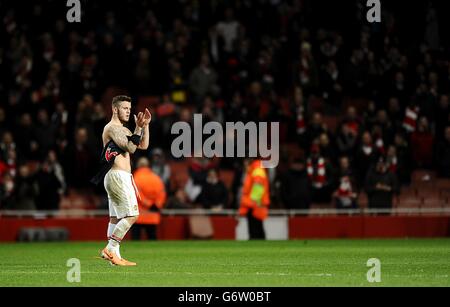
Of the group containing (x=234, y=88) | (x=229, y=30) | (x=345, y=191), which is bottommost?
(x=345, y=191)

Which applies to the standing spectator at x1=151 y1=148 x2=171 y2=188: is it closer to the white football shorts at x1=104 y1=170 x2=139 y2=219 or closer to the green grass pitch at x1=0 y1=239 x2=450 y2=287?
the green grass pitch at x1=0 y1=239 x2=450 y2=287

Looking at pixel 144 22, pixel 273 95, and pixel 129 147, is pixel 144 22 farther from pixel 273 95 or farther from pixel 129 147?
pixel 129 147

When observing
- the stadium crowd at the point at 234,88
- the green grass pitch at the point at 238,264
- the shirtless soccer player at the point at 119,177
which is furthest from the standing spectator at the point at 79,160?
the shirtless soccer player at the point at 119,177

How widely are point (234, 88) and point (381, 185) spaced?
18.7 feet

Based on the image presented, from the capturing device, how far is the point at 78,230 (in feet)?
95.0

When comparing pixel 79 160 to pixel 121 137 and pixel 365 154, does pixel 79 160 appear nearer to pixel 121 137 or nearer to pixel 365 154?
pixel 365 154

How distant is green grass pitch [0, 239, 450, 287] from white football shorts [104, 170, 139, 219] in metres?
0.85

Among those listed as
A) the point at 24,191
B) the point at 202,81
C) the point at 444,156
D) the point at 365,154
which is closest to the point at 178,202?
the point at 24,191

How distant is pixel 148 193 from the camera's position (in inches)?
1081

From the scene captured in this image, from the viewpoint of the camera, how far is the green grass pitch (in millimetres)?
14430

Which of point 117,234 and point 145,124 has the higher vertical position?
point 145,124

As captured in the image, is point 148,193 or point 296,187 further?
point 296,187

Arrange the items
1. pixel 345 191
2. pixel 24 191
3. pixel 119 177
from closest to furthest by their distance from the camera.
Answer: pixel 119 177 < pixel 24 191 < pixel 345 191

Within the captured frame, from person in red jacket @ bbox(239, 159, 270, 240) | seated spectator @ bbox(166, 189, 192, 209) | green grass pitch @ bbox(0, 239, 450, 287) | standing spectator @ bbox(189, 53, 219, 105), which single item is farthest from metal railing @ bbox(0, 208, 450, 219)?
standing spectator @ bbox(189, 53, 219, 105)
